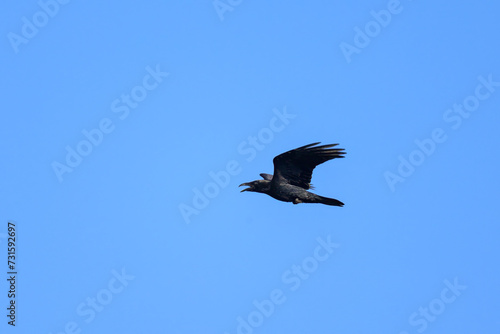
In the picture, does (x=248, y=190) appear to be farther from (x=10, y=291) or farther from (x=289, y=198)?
(x=10, y=291)

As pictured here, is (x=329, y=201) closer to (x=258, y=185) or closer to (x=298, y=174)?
(x=298, y=174)

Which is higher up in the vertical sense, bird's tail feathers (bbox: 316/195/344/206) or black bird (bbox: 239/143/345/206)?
black bird (bbox: 239/143/345/206)

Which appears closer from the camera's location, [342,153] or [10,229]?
[342,153]

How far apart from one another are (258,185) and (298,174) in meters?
1.58

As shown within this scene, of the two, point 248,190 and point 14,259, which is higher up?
point 14,259

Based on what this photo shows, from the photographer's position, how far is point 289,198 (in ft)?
112

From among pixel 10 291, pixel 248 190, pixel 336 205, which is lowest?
pixel 336 205

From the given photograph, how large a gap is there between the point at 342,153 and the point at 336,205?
1.72m

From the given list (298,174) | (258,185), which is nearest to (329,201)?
(298,174)

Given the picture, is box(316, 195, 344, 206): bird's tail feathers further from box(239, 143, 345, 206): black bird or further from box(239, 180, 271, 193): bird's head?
box(239, 180, 271, 193): bird's head

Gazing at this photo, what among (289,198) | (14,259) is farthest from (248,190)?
(14,259)

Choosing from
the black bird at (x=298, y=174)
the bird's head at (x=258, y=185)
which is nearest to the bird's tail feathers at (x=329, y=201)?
the black bird at (x=298, y=174)

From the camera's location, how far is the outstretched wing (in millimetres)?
33188

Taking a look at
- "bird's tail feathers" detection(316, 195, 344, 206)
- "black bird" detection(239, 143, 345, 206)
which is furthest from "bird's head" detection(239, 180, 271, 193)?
"bird's tail feathers" detection(316, 195, 344, 206)
